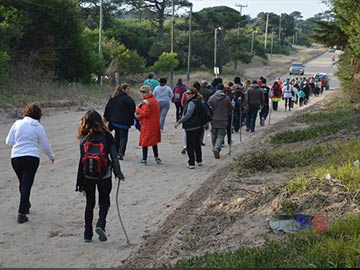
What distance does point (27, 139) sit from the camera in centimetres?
887

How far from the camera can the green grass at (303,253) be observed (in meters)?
5.57

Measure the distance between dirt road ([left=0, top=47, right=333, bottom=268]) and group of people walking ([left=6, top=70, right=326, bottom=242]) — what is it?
293 mm

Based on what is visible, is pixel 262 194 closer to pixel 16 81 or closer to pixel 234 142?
pixel 234 142

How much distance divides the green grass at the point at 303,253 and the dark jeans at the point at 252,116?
13582 millimetres

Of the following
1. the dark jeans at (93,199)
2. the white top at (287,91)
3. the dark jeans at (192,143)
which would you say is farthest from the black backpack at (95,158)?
the white top at (287,91)

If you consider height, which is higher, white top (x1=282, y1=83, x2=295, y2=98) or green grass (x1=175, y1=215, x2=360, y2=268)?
green grass (x1=175, y1=215, x2=360, y2=268)

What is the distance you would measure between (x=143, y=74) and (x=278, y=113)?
22.3 metres

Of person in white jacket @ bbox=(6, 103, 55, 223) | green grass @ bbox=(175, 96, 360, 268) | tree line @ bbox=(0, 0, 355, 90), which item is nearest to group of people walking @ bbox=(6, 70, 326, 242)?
person in white jacket @ bbox=(6, 103, 55, 223)

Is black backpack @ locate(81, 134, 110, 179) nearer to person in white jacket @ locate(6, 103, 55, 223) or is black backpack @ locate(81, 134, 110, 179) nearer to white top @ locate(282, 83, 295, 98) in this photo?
person in white jacket @ locate(6, 103, 55, 223)

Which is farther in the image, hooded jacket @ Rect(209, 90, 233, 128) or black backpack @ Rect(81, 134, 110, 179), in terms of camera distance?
hooded jacket @ Rect(209, 90, 233, 128)

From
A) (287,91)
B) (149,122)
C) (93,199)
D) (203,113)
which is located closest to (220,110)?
(203,113)

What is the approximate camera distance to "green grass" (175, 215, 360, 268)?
557cm

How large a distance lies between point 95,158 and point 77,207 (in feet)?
7.62

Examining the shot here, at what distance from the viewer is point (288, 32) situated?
465 feet
